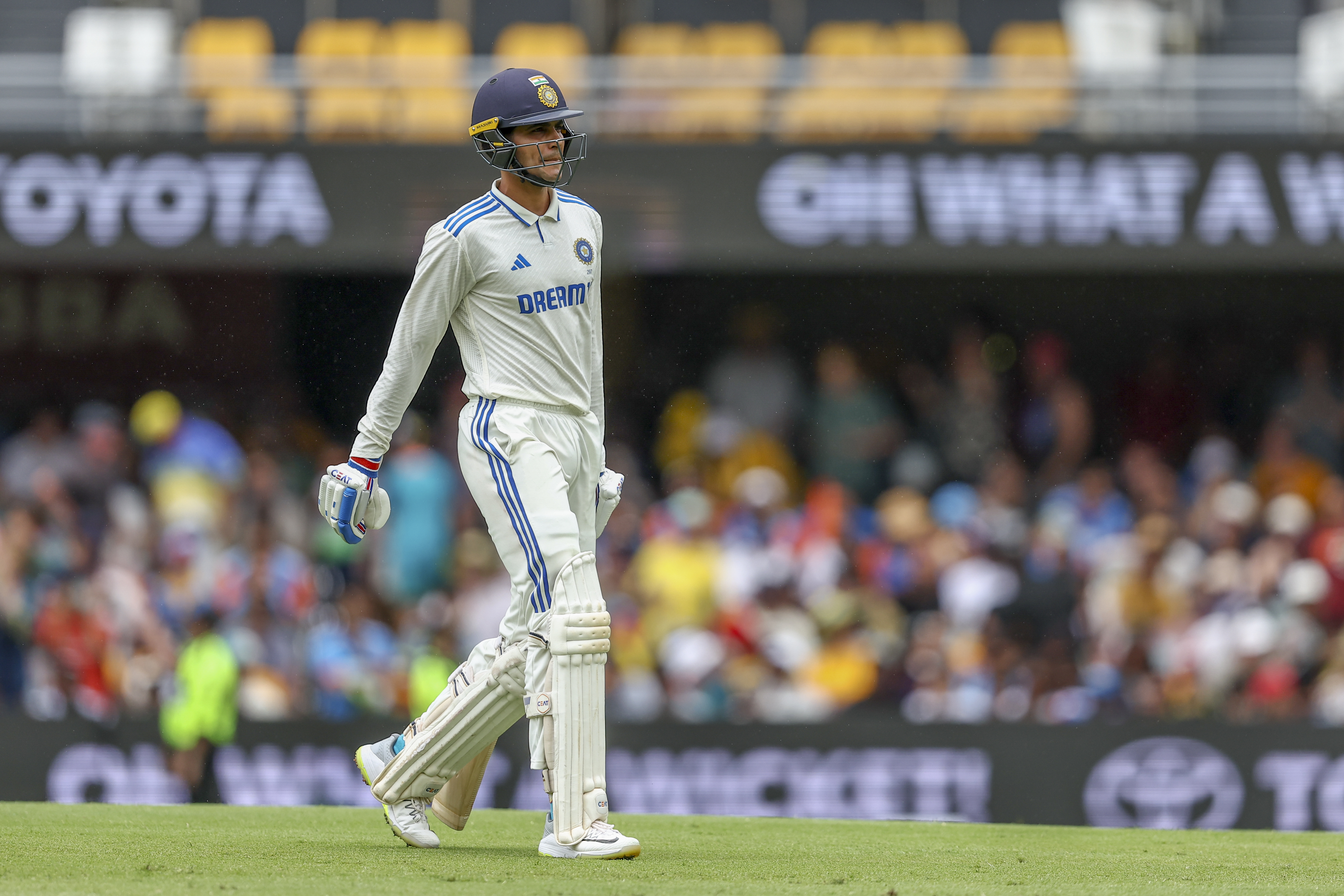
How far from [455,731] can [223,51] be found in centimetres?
983

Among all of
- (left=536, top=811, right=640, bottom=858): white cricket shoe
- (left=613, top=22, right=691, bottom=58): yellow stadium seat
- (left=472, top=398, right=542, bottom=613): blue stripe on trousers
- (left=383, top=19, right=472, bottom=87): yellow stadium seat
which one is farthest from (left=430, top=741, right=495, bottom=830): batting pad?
(left=613, top=22, right=691, bottom=58): yellow stadium seat

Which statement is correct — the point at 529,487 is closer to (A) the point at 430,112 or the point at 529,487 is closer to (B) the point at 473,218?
(B) the point at 473,218

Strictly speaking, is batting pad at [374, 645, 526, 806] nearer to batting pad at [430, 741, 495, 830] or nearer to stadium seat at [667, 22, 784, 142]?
batting pad at [430, 741, 495, 830]

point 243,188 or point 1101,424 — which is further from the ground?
point 243,188

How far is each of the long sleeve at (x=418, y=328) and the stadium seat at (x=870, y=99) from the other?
5.74m

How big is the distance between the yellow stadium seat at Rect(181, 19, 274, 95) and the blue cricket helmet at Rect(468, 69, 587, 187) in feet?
24.1

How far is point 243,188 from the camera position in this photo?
10.2 meters

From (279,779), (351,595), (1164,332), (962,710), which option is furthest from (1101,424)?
(279,779)

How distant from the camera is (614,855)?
190 inches

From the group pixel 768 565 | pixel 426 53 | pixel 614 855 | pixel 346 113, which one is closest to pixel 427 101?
pixel 346 113

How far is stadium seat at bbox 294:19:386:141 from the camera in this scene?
11.4 meters

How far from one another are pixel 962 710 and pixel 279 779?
11.9ft

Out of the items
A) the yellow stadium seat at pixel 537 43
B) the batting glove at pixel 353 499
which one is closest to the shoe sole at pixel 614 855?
the batting glove at pixel 353 499

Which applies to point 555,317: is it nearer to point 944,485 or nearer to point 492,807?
point 492,807
